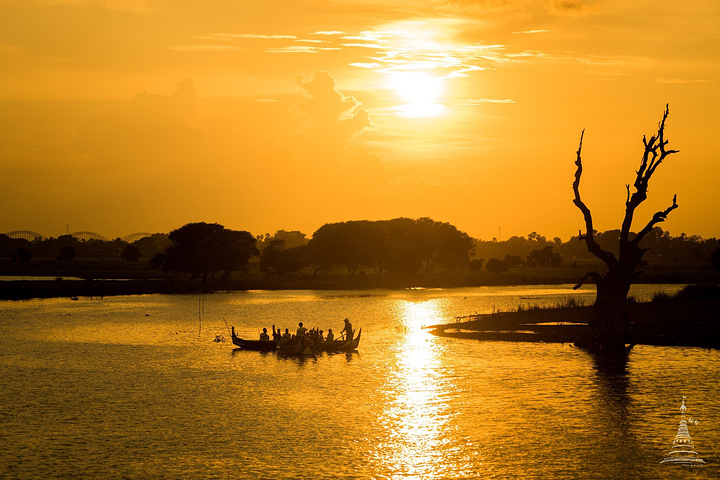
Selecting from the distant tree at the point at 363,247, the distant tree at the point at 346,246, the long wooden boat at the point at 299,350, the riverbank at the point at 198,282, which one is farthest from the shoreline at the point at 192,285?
the long wooden boat at the point at 299,350

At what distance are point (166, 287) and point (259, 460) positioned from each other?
391 ft

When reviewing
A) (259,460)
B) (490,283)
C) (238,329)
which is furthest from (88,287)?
(259,460)

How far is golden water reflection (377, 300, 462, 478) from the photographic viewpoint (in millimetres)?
25969

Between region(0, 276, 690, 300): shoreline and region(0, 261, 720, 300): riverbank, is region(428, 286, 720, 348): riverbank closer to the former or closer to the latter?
region(0, 261, 720, 300): riverbank

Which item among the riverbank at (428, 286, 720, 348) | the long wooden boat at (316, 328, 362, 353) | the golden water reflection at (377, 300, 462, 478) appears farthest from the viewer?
the riverbank at (428, 286, 720, 348)

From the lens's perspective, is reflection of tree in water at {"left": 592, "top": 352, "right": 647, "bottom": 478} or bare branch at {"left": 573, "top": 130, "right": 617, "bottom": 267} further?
bare branch at {"left": 573, "top": 130, "right": 617, "bottom": 267}

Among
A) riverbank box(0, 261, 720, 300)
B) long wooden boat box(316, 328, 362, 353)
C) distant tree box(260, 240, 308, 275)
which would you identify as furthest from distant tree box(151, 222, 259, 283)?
long wooden boat box(316, 328, 362, 353)

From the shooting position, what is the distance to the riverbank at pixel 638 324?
56312mm

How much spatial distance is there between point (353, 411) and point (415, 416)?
287cm

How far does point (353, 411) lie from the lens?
34594 millimetres

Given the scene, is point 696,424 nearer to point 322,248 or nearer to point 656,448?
point 656,448

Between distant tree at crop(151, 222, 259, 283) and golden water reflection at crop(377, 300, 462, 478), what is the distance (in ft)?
333

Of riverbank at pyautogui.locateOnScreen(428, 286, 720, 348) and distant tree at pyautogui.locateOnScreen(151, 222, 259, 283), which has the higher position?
distant tree at pyautogui.locateOnScreen(151, 222, 259, 283)

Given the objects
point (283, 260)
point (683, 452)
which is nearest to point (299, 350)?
point (683, 452)
